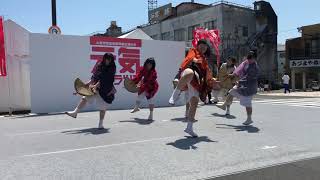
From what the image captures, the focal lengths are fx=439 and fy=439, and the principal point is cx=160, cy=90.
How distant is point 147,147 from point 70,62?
7756 mm

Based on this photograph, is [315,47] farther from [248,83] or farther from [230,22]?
[248,83]

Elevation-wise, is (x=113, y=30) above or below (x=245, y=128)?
above

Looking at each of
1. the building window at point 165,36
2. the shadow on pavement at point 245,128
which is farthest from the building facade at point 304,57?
the shadow on pavement at point 245,128

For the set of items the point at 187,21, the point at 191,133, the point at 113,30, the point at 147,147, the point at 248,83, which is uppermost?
the point at 113,30

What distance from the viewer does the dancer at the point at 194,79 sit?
7.99 meters

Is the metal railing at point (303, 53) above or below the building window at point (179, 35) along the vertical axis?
below

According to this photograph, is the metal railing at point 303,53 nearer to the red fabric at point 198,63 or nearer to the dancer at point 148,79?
the dancer at point 148,79

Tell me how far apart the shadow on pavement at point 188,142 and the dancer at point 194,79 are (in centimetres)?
18

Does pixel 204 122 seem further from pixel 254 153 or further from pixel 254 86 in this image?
pixel 254 153

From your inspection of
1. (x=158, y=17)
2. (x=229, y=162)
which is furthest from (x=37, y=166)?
(x=158, y=17)

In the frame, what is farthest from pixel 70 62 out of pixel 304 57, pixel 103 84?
pixel 304 57

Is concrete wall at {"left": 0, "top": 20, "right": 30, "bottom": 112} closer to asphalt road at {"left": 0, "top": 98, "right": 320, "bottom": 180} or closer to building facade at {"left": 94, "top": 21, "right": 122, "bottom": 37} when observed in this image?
asphalt road at {"left": 0, "top": 98, "right": 320, "bottom": 180}

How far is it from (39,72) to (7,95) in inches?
54.1

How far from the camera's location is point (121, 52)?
15.3 meters
